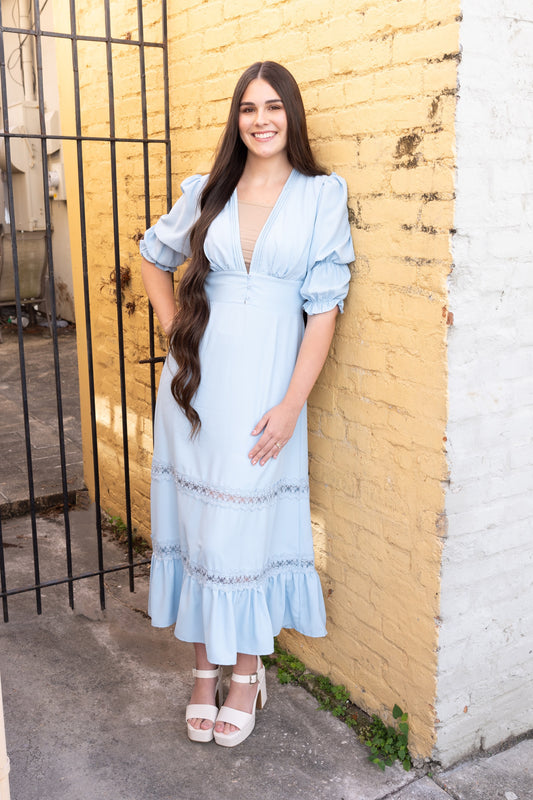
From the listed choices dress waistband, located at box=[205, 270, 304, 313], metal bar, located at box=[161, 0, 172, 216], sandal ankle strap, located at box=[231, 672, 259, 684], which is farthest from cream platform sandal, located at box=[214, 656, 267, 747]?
metal bar, located at box=[161, 0, 172, 216]

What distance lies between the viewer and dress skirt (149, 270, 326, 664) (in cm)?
243

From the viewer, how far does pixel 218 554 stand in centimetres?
246

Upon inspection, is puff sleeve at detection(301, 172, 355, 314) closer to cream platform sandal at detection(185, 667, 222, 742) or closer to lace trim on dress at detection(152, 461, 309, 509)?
lace trim on dress at detection(152, 461, 309, 509)

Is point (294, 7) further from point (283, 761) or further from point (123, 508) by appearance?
point (123, 508)

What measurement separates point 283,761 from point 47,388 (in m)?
4.99

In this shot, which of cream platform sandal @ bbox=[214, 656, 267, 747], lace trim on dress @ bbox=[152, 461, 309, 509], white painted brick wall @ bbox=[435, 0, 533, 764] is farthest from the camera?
cream platform sandal @ bbox=[214, 656, 267, 747]

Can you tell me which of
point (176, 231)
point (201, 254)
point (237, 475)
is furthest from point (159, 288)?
point (237, 475)

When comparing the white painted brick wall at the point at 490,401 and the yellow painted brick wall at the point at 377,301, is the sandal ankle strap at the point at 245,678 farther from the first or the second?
the white painted brick wall at the point at 490,401

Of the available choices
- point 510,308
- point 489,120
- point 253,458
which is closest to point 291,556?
point 253,458

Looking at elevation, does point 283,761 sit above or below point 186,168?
below

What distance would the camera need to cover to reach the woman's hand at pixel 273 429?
2.41 m

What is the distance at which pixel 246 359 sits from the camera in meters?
2.42

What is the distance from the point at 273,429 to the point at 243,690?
0.92 meters

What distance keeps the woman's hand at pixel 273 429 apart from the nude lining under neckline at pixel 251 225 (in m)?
0.45
